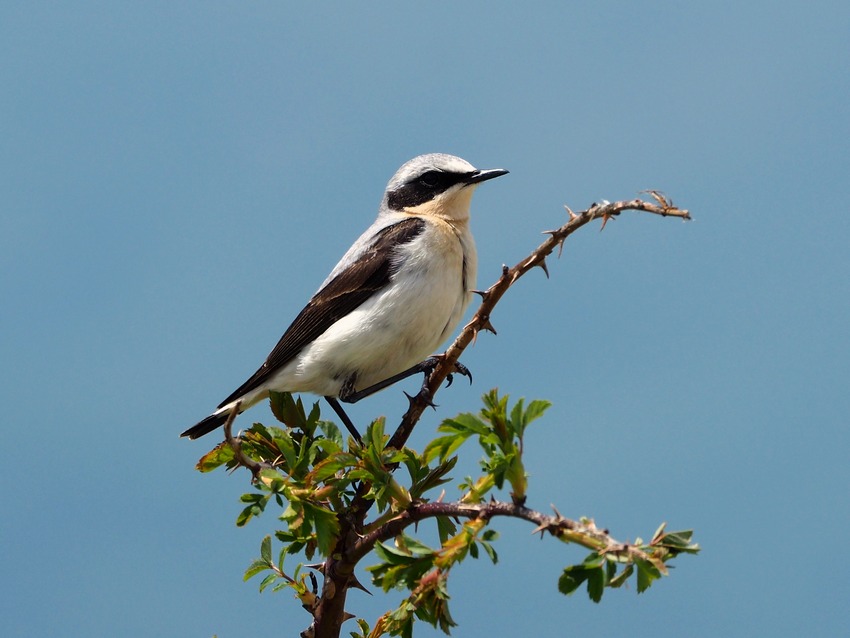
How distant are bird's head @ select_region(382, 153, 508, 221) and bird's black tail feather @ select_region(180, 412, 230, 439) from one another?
2515 mm

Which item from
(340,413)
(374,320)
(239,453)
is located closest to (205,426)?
(340,413)

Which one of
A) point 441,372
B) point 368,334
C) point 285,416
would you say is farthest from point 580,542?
point 368,334

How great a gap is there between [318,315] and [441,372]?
2912 mm

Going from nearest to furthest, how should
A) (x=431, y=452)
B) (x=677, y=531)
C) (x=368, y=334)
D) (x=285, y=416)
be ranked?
(x=677, y=531)
(x=431, y=452)
(x=285, y=416)
(x=368, y=334)

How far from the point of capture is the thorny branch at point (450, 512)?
3373mm

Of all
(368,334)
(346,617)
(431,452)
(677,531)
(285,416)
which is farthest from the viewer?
(368,334)

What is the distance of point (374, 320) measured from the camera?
722 centimetres

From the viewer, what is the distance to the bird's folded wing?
7.50 m

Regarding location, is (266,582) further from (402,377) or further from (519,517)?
(402,377)

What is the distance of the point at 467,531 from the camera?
11.2ft

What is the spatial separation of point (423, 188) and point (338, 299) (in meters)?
1.67

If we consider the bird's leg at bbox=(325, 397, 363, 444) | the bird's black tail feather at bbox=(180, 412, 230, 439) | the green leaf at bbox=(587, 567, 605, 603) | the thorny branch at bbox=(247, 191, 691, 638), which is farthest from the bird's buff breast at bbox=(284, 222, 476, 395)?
the green leaf at bbox=(587, 567, 605, 603)

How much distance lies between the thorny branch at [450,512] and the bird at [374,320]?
6.71 feet

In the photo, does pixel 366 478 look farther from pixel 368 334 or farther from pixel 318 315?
pixel 318 315
